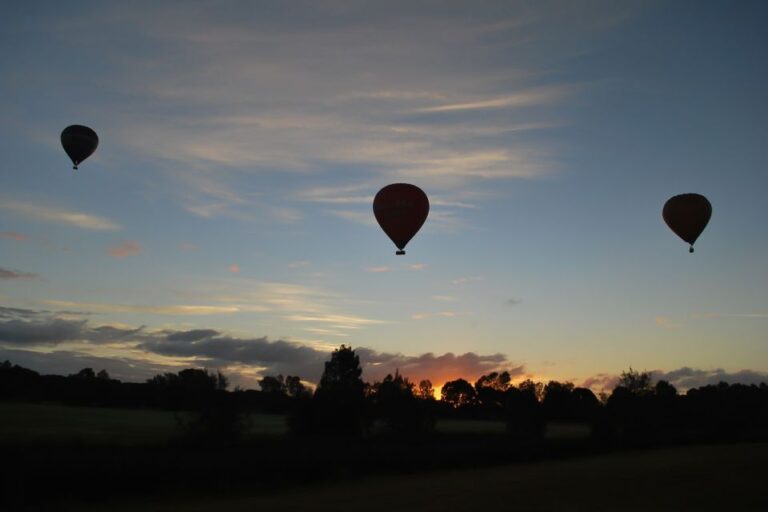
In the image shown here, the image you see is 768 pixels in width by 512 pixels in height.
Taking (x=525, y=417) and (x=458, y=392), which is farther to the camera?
(x=458, y=392)

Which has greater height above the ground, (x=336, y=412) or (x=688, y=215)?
(x=688, y=215)

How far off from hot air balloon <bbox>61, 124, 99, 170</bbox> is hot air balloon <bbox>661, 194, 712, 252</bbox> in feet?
81.3

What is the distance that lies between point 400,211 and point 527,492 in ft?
36.1

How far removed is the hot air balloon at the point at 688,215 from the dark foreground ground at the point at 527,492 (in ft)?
31.2

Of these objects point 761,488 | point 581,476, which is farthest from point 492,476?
point 761,488

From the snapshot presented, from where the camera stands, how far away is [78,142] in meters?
28.1

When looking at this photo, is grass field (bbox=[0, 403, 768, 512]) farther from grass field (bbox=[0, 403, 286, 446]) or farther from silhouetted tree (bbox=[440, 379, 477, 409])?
silhouetted tree (bbox=[440, 379, 477, 409])

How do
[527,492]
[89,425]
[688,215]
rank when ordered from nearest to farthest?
[527,492] < [688,215] < [89,425]

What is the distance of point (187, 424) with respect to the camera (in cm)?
2638

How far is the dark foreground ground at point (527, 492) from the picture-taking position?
16375 mm

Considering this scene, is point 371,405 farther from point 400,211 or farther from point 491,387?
point 491,387

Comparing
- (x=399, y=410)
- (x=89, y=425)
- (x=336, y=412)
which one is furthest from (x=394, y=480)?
(x=89, y=425)

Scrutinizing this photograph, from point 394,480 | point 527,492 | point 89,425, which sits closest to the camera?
point 527,492

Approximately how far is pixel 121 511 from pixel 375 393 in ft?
70.1
